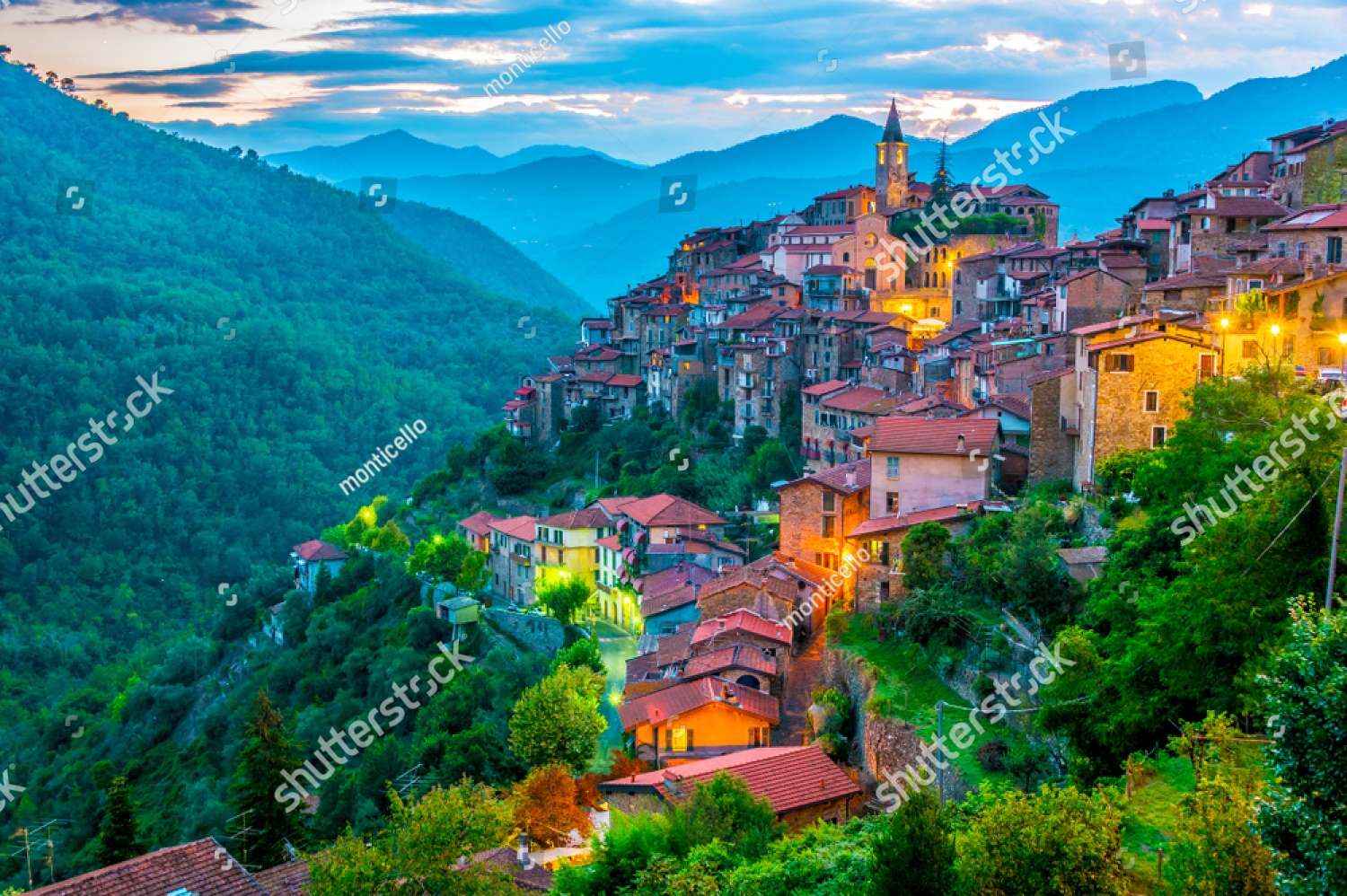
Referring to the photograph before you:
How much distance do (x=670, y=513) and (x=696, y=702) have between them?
1589 centimetres

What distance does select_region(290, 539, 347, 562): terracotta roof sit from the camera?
5359 cm

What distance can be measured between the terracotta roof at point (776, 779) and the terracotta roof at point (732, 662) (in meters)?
4.75

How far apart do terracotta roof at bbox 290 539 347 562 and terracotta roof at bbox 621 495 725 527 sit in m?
18.4

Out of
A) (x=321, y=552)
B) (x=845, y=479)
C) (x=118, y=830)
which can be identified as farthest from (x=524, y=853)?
(x=321, y=552)

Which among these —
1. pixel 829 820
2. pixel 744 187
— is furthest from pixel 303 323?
pixel 829 820

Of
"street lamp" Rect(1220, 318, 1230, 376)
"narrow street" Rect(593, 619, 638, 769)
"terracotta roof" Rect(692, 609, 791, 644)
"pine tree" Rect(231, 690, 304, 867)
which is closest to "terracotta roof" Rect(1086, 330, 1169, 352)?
"street lamp" Rect(1220, 318, 1230, 376)

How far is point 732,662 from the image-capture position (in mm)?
25203

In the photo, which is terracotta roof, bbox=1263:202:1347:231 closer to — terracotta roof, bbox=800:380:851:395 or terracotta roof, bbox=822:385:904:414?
terracotta roof, bbox=822:385:904:414

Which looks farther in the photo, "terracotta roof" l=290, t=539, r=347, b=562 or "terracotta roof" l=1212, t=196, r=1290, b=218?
"terracotta roof" l=290, t=539, r=347, b=562

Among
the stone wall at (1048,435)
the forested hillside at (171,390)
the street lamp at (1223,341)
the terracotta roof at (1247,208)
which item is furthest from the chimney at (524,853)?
the terracotta roof at (1247,208)

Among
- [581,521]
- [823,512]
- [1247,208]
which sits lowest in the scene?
[581,521]

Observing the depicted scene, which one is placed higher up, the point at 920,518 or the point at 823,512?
the point at 920,518

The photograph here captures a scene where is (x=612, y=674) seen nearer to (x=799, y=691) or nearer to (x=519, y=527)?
(x=799, y=691)

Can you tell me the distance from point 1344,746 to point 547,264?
16236 centimetres
